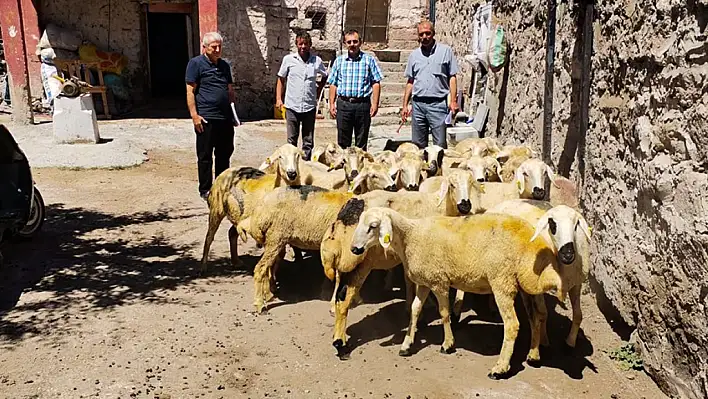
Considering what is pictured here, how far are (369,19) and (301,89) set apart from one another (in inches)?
475

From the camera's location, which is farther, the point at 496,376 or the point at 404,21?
the point at 404,21

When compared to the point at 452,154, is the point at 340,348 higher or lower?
lower

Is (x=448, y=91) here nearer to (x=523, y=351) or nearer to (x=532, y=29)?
(x=532, y=29)

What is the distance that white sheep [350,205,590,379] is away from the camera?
13.2 feet

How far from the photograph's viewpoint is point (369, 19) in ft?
64.7

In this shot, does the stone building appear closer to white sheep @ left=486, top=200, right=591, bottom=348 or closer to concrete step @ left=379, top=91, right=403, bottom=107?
concrete step @ left=379, top=91, right=403, bottom=107

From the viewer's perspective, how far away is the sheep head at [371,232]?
13.9 feet

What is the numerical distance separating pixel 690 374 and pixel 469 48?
9.13 meters

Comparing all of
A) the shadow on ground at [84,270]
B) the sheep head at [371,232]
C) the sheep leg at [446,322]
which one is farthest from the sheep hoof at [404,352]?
the shadow on ground at [84,270]

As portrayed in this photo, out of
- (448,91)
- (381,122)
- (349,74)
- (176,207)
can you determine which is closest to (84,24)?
(381,122)

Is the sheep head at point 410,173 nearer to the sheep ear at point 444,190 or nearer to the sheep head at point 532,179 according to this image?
the sheep ear at point 444,190

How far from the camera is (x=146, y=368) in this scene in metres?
4.24

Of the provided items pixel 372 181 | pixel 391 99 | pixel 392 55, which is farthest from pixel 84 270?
pixel 392 55

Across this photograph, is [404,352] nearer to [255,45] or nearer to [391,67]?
[391,67]
